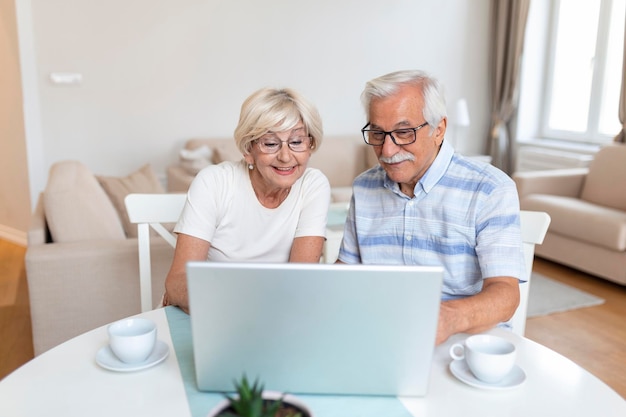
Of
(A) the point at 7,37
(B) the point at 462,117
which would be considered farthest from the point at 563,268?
(A) the point at 7,37

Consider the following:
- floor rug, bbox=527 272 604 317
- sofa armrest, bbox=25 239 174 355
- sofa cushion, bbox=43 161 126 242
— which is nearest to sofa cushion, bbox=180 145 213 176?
sofa cushion, bbox=43 161 126 242

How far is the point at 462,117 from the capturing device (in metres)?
5.18

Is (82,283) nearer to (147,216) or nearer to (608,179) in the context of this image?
(147,216)

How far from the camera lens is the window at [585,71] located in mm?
4734

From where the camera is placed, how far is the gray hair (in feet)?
4.72

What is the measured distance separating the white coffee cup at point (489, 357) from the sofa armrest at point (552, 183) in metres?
3.32

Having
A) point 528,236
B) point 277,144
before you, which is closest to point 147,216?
point 277,144

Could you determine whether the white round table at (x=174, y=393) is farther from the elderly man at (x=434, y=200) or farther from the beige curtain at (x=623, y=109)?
the beige curtain at (x=623, y=109)

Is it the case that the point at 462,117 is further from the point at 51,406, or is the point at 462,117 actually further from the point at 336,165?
the point at 51,406

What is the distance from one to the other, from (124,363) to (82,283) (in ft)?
4.41

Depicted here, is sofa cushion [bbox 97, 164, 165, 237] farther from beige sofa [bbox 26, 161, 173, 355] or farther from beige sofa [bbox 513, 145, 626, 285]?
beige sofa [bbox 513, 145, 626, 285]

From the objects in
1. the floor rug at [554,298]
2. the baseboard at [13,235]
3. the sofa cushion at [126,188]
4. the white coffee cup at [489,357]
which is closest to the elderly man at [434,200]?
the white coffee cup at [489,357]

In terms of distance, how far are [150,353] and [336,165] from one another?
3876mm

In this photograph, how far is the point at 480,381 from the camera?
1.03 m
